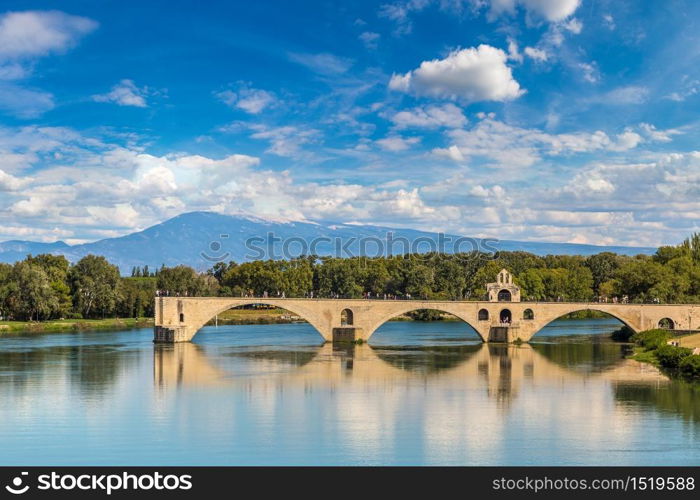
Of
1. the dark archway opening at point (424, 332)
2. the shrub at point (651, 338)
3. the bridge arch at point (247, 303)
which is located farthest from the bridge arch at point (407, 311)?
the shrub at point (651, 338)

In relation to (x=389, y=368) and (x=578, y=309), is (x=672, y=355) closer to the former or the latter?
(x=389, y=368)

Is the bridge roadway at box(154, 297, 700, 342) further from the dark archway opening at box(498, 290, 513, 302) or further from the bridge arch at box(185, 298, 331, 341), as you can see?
the dark archway opening at box(498, 290, 513, 302)

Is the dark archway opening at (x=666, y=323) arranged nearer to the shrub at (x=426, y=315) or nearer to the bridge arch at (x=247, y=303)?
the bridge arch at (x=247, y=303)

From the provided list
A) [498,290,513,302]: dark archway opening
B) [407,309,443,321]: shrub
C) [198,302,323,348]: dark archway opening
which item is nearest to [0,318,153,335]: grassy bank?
[198,302,323,348]: dark archway opening

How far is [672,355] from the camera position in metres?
41.1

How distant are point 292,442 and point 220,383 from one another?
12860mm

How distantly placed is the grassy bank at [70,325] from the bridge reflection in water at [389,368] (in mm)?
17652

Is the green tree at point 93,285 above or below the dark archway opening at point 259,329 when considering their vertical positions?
above

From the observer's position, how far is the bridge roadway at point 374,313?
5612cm

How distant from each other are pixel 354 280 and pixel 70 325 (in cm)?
3654

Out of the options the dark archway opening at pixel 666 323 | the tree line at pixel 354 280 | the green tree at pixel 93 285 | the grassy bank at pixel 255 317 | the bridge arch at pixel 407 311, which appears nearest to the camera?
the bridge arch at pixel 407 311

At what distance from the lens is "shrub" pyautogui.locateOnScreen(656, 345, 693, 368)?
132 feet

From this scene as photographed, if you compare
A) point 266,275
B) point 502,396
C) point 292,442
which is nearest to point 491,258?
point 266,275

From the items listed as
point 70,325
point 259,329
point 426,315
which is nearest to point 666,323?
point 426,315
